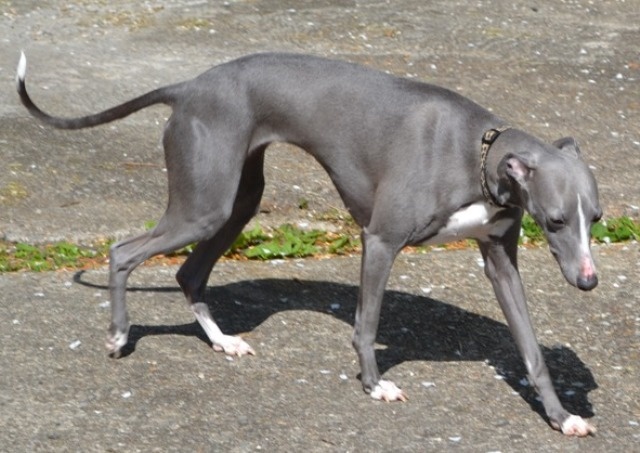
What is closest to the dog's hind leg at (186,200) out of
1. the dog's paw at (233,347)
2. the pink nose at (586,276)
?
the dog's paw at (233,347)

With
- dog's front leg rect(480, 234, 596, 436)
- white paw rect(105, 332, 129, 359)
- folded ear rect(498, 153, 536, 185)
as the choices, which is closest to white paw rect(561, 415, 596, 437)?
dog's front leg rect(480, 234, 596, 436)

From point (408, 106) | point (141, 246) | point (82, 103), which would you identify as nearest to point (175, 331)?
point (141, 246)

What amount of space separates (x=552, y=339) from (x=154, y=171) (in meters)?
2.79

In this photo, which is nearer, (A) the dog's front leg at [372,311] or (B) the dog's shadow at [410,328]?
(A) the dog's front leg at [372,311]

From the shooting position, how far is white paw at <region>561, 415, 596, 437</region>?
5285mm

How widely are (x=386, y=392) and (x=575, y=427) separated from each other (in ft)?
2.56

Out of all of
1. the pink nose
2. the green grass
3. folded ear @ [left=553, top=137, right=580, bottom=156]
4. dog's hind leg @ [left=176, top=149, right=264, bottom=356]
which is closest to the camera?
the pink nose

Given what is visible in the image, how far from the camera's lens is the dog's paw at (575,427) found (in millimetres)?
5285

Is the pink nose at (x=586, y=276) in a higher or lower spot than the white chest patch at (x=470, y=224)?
higher

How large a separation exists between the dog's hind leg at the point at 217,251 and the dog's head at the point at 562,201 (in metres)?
1.30

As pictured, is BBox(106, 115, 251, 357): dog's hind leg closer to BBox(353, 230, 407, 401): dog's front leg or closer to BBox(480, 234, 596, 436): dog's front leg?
BBox(353, 230, 407, 401): dog's front leg

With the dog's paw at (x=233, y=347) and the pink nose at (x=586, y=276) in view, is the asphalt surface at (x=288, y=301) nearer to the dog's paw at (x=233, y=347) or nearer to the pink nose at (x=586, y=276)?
the dog's paw at (x=233, y=347)

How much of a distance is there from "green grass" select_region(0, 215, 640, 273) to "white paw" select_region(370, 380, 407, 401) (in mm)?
1503

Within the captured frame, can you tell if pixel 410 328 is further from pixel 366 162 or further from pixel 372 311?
pixel 366 162
